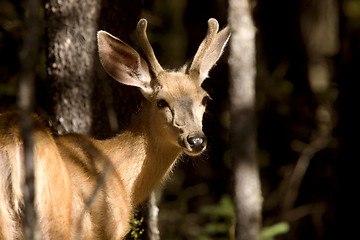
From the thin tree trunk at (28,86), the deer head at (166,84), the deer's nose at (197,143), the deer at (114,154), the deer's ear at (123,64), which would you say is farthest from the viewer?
the deer's ear at (123,64)

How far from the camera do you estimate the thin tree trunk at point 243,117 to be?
6281 millimetres

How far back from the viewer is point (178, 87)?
250 inches

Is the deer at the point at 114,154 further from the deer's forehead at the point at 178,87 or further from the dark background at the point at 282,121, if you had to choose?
the dark background at the point at 282,121

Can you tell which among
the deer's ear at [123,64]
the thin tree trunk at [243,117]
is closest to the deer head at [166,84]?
the deer's ear at [123,64]

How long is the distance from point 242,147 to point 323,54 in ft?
21.2

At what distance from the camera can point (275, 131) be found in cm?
1201

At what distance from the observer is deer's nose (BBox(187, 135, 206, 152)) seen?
5.80 metres

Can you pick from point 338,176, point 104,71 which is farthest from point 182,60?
point 104,71

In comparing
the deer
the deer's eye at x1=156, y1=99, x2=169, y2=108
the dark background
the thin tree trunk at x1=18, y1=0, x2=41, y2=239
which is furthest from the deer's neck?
the dark background

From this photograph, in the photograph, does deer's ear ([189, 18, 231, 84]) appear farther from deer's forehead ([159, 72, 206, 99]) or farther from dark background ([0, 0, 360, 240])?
dark background ([0, 0, 360, 240])

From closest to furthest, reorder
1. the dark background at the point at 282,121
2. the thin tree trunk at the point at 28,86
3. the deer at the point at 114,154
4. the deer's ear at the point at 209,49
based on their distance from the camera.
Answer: the thin tree trunk at the point at 28,86, the deer at the point at 114,154, the deer's ear at the point at 209,49, the dark background at the point at 282,121

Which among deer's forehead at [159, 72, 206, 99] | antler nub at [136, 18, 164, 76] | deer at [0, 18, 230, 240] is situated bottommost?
deer at [0, 18, 230, 240]

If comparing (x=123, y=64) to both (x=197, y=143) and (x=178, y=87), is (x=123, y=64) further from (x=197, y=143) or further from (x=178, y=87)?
(x=197, y=143)

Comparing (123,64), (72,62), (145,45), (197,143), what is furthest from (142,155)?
(72,62)
